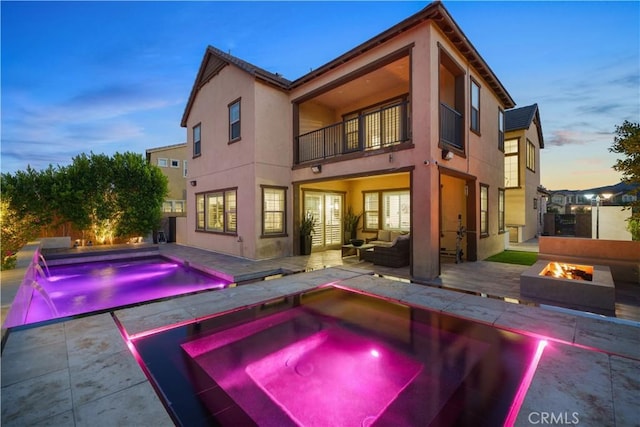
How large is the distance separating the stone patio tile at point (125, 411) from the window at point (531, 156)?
19.3 metres

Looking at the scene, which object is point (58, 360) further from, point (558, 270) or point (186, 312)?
point (558, 270)

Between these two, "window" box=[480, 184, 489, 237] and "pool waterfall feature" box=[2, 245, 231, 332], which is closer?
"pool waterfall feature" box=[2, 245, 231, 332]

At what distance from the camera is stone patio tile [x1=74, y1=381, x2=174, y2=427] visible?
80.6 inches

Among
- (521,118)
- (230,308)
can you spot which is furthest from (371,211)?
(521,118)

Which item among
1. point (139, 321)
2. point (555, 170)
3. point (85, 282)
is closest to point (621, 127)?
point (139, 321)

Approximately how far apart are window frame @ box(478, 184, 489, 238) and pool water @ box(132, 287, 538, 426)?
6336 mm

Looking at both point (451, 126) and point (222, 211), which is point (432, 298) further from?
point (222, 211)

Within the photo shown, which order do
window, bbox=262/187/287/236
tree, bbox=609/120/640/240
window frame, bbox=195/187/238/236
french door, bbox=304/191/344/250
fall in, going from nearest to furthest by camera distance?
tree, bbox=609/120/640/240
window, bbox=262/187/287/236
window frame, bbox=195/187/238/236
french door, bbox=304/191/344/250

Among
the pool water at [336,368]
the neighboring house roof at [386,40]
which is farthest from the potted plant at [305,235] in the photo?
the pool water at [336,368]

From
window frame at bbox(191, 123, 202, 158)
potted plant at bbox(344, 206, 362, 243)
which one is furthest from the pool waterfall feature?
potted plant at bbox(344, 206, 362, 243)

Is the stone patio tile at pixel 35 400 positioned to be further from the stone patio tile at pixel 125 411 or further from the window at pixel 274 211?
the window at pixel 274 211

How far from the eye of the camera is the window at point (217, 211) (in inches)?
424

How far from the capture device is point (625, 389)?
8.04 feet

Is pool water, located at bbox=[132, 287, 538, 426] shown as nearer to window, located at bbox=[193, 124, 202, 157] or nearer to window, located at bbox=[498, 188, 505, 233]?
window, located at bbox=[498, 188, 505, 233]
